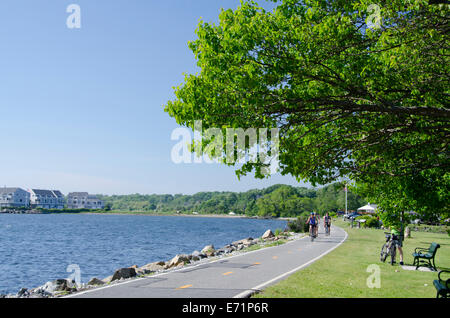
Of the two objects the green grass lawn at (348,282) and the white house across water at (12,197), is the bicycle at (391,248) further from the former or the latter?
the white house across water at (12,197)

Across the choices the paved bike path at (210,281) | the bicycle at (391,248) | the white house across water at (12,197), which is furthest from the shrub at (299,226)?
the white house across water at (12,197)

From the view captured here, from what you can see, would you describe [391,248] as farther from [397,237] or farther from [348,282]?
[348,282]

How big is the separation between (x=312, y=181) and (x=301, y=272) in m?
2.98

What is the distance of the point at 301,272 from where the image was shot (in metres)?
12.2

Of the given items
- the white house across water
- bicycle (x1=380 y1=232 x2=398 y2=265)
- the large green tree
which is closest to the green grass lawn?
bicycle (x1=380 y1=232 x2=398 y2=265)

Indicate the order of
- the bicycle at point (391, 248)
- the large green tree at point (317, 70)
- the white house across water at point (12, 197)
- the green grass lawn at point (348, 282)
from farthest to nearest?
the white house across water at point (12, 197), the bicycle at point (391, 248), the green grass lawn at point (348, 282), the large green tree at point (317, 70)

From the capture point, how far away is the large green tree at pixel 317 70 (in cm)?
823

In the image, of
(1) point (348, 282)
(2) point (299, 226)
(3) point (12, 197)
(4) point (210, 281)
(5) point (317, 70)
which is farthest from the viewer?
(3) point (12, 197)

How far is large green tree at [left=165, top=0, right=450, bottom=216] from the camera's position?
27.0ft

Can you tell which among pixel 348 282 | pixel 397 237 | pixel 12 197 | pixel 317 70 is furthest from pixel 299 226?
pixel 12 197

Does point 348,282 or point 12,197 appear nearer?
point 348,282

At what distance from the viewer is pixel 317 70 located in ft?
28.9
